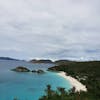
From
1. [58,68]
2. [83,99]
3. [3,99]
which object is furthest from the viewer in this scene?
[58,68]

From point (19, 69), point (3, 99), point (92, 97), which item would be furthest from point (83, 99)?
point (19, 69)

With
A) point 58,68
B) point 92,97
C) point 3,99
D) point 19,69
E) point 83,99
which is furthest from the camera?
point 58,68

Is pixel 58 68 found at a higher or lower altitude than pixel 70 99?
higher

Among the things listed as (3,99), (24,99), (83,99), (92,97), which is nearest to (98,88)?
(92,97)

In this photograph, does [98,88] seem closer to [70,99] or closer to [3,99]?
[70,99]

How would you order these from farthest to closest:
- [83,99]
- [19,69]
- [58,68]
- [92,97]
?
1. [58,68]
2. [19,69]
3. [92,97]
4. [83,99]

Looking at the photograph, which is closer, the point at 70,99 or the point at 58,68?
the point at 70,99

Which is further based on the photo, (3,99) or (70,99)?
(3,99)

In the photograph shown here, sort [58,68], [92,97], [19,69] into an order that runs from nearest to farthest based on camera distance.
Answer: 1. [92,97]
2. [19,69]
3. [58,68]

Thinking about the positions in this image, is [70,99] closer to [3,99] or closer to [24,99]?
[24,99]
